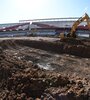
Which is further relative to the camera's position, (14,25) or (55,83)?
(14,25)

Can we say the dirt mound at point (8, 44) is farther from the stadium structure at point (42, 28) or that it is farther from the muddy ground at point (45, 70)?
the stadium structure at point (42, 28)

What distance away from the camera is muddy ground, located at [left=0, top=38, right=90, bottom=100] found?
18.5 meters

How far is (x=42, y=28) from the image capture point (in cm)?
5228

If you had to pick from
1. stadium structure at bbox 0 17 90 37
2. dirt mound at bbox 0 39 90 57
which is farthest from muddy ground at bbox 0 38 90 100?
stadium structure at bbox 0 17 90 37

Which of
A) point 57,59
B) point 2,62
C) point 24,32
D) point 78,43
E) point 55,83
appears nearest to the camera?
point 55,83

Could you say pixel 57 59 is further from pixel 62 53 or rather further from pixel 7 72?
pixel 7 72

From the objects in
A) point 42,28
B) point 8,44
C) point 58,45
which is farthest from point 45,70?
point 42,28

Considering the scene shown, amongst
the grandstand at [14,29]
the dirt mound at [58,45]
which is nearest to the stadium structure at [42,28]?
the grandstand at [14,29]

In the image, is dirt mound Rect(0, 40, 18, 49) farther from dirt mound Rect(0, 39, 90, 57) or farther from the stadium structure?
the stadium structure

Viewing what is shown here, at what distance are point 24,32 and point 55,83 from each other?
32197 mm

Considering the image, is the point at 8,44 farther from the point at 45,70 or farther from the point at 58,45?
the point at 45,70

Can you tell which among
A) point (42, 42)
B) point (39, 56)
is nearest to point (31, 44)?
point (42, 42)

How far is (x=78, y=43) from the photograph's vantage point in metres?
32.5

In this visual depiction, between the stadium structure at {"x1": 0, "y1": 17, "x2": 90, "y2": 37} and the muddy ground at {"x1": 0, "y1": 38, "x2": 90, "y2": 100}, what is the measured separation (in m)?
15.1
